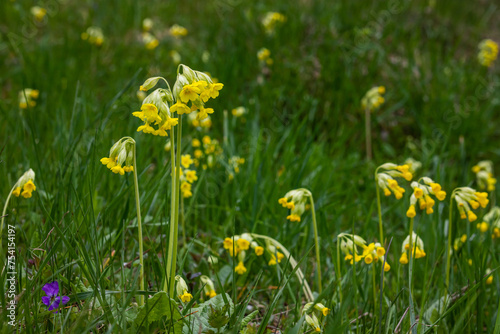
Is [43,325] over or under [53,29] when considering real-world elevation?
under

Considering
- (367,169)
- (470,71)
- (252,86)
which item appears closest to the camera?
(367,169)

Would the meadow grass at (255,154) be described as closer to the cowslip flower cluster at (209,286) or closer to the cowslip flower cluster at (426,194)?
the cowslip flower cluster at (209,286)

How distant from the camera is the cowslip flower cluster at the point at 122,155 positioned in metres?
1.46

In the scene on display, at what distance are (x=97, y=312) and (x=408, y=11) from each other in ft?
18.9

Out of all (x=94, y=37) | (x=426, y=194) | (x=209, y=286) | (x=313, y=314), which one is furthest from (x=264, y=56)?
(x=313, y=314)

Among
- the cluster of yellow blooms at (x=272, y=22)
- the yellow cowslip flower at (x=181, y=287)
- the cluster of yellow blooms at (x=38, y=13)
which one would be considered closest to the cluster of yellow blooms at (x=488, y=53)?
the cluster of yellow blooms at (x=272, y=22)

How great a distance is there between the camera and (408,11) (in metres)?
5.99

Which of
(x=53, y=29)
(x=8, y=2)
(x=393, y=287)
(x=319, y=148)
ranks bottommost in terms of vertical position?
(x=393, y=287)

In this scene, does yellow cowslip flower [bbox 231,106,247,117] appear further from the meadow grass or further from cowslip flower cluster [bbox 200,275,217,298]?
cowslip flower cluster [bbox 200,275,217,298]

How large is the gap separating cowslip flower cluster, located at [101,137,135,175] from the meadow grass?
0.16m

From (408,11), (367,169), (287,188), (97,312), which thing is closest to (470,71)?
(408,11)

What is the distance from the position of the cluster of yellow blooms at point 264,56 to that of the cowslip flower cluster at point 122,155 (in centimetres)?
294

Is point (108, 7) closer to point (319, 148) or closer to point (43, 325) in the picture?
point (319, 148)

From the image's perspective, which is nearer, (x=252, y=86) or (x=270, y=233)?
(x=270, y=233)
